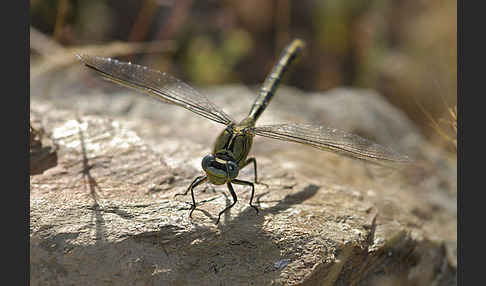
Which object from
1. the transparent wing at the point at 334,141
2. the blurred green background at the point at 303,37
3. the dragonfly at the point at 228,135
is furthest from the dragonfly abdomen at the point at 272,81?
the blurred green background at the point at 303,37

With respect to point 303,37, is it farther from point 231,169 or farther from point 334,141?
point 231,169

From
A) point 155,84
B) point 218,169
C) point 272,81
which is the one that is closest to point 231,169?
point 218,169

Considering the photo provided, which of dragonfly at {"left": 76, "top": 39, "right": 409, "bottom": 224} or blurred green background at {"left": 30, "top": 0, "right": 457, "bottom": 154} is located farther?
blurred green background at {"left": 30, "top": 0, "right": 457, "bottom": 154}

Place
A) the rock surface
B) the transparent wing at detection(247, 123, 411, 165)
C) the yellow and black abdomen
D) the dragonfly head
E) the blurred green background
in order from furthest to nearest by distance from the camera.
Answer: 1. the blurred green background
2. the yellow and black abdomen
3. the transparent wing at detection(247, 123, 411, 165)
4. the dragonfly head
5. the rock surface

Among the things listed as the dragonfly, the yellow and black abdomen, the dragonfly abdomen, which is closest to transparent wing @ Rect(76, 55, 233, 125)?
the dragonfly

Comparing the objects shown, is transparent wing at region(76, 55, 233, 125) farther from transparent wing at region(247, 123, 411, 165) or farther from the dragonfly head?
the dragonfly head

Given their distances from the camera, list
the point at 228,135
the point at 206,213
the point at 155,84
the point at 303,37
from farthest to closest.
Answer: the point at 303,37, the point at 155,84, the point at 228,135, the point at 206,213
